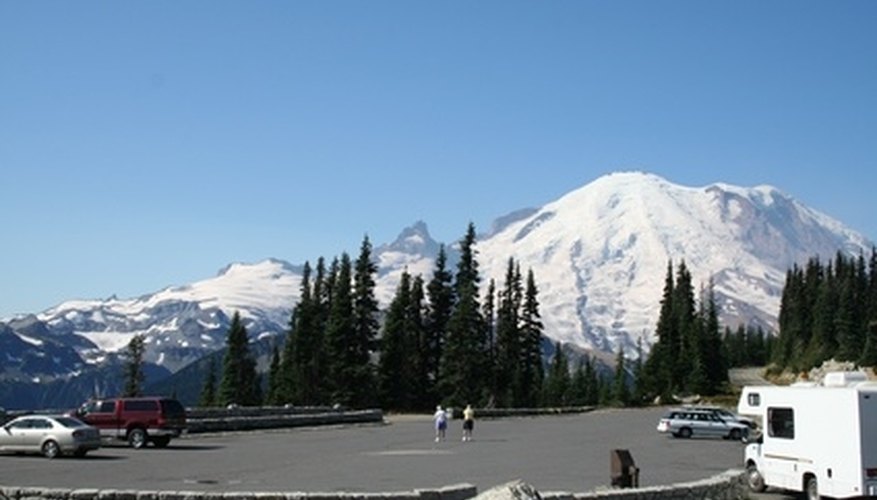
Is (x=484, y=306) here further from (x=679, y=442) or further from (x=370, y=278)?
(x=679, y=442)

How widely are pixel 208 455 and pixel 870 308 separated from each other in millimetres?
131244

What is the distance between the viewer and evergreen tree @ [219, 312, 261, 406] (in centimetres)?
11131

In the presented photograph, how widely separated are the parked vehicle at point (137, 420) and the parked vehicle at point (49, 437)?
18.7 feet

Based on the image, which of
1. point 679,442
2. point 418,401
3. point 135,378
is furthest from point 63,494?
point 135,378

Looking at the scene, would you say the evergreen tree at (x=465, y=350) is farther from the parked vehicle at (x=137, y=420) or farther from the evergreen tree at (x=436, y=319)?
the parked vehicle at (x=137, y=420)

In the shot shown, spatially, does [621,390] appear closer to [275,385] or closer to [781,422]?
[275,385]

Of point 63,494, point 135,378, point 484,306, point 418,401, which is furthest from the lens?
point 484,306

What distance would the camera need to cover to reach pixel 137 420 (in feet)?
140

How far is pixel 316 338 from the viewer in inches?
4109

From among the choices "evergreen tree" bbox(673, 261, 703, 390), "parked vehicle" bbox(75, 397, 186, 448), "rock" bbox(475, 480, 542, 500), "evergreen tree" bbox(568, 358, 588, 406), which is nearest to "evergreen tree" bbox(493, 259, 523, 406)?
"evergreen tree" bbox(673, 261, 703, 390)

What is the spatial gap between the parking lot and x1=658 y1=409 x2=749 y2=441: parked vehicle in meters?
0.87

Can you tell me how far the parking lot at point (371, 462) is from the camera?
27.1 metres

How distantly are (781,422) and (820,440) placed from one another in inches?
68.2

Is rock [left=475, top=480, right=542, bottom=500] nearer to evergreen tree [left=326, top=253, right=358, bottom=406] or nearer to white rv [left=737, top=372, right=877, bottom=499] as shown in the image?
white rv [left=737, top=372, right=877, bottom=499]
